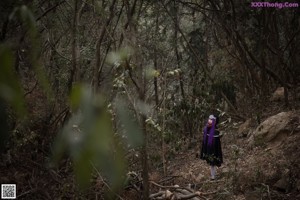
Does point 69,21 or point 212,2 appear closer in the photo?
point 69,21

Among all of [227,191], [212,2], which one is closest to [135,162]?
[227,191]

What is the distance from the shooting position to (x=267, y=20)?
11.5 m

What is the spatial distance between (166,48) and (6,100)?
45.5 ft

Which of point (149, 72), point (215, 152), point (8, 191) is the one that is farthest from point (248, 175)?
point (149, 72)

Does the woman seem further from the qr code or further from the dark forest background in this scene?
the qr code

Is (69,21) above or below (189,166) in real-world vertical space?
above

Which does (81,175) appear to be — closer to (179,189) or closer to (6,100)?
(6,100)

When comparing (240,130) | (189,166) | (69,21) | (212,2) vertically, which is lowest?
(189,166)

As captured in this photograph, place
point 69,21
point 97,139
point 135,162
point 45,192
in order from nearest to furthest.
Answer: point 97,139, point 45,192, point 135,162, point 69,21

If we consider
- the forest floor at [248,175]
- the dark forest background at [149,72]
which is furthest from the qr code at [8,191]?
the forest floor at [248,175]

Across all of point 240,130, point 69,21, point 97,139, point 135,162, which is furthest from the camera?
point 240,130

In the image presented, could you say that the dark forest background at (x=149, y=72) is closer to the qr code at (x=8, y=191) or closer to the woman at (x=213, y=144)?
the qr code at (x=8, y=191)

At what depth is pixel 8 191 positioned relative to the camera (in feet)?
18.7

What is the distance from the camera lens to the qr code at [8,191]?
5.56 meters
